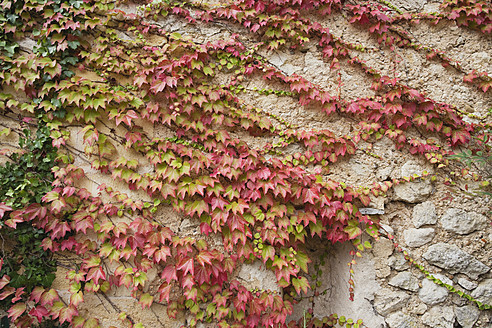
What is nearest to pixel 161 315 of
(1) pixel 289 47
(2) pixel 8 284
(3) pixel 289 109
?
(2) pixel 8 284

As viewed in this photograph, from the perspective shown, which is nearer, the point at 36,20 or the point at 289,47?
the point at 36,20

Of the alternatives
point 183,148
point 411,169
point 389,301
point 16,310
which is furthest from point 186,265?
point 411,169

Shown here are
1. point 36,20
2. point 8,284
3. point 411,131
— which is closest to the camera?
point 8,284

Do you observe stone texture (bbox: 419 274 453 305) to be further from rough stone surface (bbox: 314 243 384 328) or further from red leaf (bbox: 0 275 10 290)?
red leaf (bbox: 0 275 10 290)

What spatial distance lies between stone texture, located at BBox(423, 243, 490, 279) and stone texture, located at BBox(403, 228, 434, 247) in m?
0.10

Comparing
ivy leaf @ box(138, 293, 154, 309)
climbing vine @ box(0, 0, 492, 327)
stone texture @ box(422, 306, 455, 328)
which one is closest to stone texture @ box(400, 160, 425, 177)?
climbing vine @ box(0, 0, 492, 327)

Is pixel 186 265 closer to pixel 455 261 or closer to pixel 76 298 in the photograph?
pixel 76 298

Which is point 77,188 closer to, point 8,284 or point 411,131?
point 8,284

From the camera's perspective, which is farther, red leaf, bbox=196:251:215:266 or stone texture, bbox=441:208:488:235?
stone texture, bbox=441:208:488:235

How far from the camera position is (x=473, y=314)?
2.61 m

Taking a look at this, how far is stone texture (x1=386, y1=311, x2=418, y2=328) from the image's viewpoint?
2.63 meters

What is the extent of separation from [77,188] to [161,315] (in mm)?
1390

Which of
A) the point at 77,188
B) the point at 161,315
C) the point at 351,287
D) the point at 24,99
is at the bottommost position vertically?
the point at 161,315

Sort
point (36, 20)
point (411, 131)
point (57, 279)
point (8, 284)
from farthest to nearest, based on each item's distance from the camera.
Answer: point (411, 131), point (36, 20), point (57, 279), point (8, 284)
